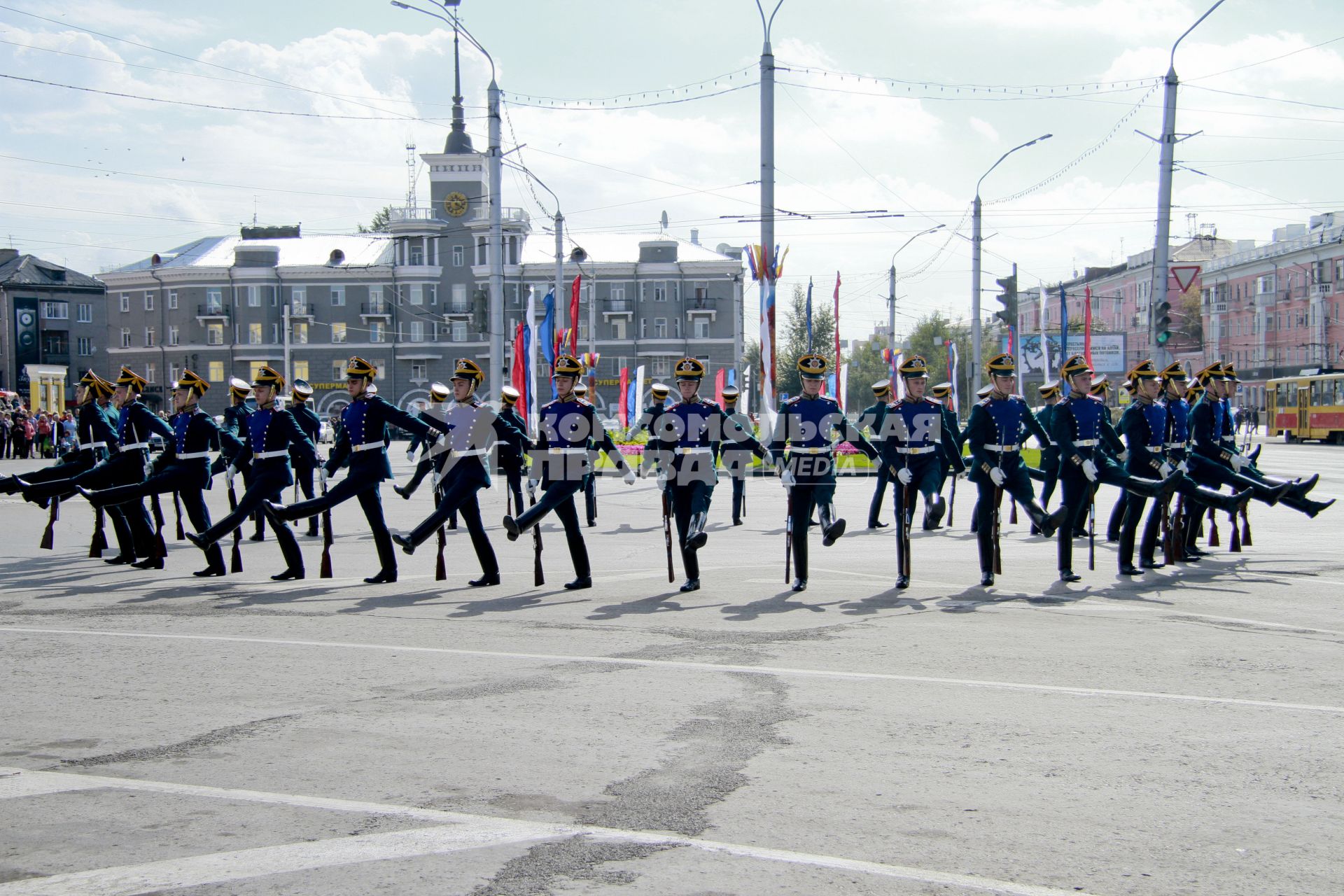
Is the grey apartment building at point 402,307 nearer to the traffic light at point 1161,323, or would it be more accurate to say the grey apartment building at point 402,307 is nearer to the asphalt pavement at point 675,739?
the traffic light at point 1161,323

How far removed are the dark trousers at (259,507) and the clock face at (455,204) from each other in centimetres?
6874

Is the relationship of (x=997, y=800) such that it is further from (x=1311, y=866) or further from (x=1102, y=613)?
(x=1102, y=613)

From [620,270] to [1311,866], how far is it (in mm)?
80663

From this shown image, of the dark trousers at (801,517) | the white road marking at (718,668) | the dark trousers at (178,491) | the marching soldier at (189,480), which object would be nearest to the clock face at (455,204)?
the marching soldier at (189,480)

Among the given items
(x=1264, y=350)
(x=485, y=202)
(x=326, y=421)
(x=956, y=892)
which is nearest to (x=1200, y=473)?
(x=956, y=892)

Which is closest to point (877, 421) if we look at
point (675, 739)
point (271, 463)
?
point (271, 463)

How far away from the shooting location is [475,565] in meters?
13.2

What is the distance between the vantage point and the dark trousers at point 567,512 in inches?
435

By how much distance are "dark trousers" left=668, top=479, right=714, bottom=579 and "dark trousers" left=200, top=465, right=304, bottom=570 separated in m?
3.67

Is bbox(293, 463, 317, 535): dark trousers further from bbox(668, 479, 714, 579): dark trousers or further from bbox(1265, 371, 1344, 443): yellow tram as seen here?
bbox(1265, 371, 1344, 443): yellow tram

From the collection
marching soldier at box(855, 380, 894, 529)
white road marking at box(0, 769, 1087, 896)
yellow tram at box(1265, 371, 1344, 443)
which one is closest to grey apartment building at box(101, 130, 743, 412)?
yellow tram at box(1265, 371, 1344, 443)

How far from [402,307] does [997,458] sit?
2993 inches

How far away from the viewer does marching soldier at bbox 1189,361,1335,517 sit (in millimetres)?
12758

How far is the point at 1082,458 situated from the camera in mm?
11711
